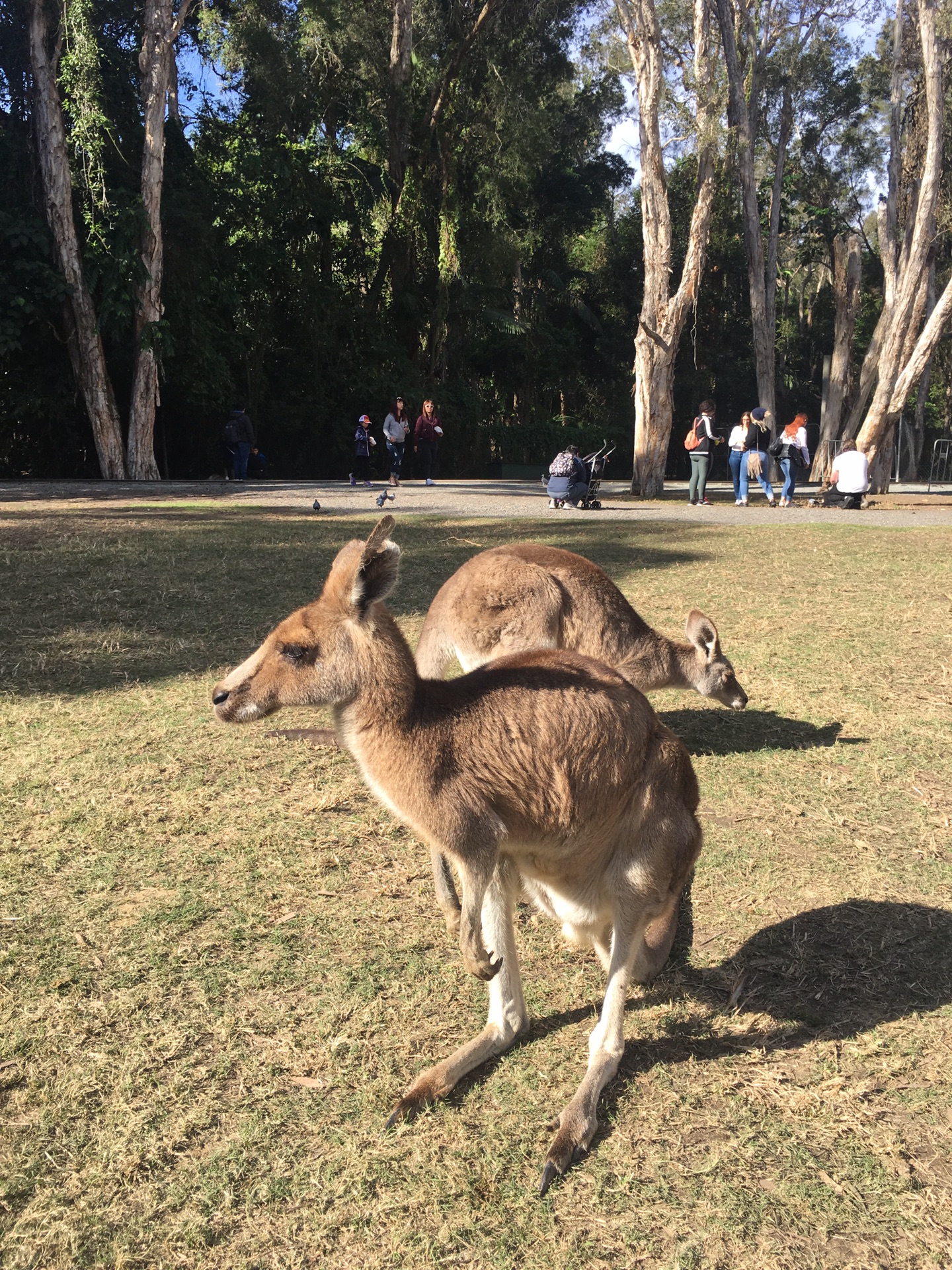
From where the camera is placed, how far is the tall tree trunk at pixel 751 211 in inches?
836

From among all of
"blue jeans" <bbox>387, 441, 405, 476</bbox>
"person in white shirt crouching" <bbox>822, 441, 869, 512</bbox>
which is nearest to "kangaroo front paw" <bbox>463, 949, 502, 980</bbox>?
"person in white shirt crouching" <bbox>822, 441, 869, 512</bbox>

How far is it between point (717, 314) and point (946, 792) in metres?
30.9

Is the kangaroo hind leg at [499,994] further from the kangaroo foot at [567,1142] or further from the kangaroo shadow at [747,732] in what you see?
the kangaroo shadow at [747,732]

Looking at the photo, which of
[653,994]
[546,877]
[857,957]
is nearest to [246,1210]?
[546,877]

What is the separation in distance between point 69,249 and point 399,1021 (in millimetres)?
18220

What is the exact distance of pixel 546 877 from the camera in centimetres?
265

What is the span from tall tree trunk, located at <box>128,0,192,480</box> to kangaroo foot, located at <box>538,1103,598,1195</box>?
1825cm

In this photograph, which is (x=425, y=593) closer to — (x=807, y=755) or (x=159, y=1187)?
(x=807, y=755)

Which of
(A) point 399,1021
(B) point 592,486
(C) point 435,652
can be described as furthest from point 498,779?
(B) point 592,486

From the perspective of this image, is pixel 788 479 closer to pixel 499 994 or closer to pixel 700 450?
pixel 700 450

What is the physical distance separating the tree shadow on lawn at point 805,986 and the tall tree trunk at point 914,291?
17062 millimetres

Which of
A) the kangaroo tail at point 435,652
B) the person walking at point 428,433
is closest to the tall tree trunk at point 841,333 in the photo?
the person walking at point 428,433

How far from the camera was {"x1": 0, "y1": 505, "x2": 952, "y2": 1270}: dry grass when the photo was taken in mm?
2109

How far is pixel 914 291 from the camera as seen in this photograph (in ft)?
63.4
